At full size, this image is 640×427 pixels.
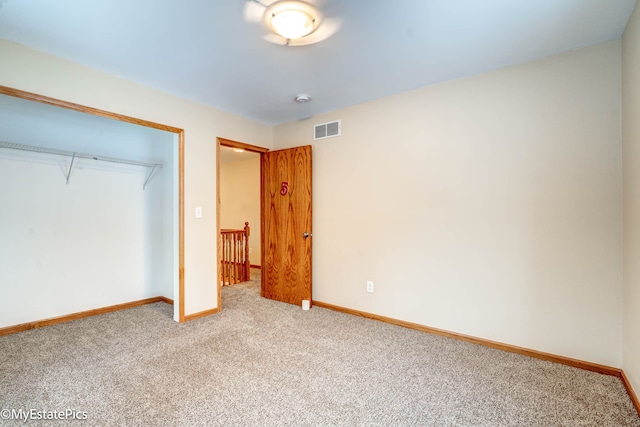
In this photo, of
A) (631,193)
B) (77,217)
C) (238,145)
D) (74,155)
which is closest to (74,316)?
(77,217)

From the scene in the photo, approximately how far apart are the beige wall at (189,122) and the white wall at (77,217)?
0.85 metres

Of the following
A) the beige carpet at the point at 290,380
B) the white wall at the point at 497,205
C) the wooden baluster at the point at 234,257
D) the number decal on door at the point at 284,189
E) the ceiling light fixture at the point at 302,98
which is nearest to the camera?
the beige carpet at the point at 290,380

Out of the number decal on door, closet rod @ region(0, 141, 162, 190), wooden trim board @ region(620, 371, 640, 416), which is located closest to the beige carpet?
wooden trim board @ region(620, 371, 640, 416)

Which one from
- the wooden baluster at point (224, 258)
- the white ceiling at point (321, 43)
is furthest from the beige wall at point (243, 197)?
the white ceiling at point (321, 43)

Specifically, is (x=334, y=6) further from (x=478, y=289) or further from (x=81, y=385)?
(x=81, y=385)

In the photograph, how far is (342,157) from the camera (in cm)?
350

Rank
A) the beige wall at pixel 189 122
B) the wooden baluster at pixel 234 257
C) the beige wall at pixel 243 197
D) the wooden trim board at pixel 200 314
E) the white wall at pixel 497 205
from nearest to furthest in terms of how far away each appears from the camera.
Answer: the white wall at pixel 497 205 → the beige wall at pixel 189 122 → the wooden trim board at pixel 200 314 → the wooden baluster at pixel 234 257 → the beige wall at pixel 243 197

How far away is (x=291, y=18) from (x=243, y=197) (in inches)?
198

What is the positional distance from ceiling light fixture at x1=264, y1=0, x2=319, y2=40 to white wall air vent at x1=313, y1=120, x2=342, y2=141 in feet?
5.15

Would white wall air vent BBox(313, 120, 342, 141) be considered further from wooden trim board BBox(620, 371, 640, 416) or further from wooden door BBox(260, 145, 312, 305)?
wooden trim board BBox(620, 371, 640, 416)

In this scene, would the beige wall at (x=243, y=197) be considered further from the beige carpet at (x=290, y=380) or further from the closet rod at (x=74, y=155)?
the beige carpet at (x=290, y=380)

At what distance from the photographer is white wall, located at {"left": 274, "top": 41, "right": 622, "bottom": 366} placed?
84.5 inches

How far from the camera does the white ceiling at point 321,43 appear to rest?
5.85ft

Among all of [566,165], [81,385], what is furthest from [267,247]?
[566,165]
